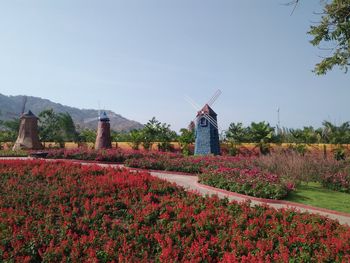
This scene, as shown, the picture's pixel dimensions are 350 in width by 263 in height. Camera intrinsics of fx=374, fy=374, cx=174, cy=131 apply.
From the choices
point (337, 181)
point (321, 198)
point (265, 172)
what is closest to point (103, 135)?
point (265, 172)

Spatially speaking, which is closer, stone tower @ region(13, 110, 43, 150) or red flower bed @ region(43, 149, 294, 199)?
red flower bed @ region(43, 149, 294, 199)

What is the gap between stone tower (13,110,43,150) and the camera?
30.0m

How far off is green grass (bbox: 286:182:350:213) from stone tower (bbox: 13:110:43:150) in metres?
22.9

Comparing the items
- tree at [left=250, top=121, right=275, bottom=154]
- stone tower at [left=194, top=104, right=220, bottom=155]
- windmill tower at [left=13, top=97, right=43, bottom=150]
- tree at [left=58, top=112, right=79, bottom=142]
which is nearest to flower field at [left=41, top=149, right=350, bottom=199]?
Answer: stone tower at [left=194, top=104, right=220, bottom=155]

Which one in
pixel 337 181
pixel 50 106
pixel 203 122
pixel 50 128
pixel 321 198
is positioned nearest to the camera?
pixel 321 198

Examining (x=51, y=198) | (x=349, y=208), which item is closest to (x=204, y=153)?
(x=349, y=208)

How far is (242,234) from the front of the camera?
725 cm

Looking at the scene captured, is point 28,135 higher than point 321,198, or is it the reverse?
point 28,135

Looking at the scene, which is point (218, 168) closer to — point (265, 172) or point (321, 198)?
point (265, 172)

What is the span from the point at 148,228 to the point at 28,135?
25.4m

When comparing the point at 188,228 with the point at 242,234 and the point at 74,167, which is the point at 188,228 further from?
the point at 74,167

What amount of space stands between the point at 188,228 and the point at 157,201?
2.22 m

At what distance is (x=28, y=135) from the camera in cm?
3025

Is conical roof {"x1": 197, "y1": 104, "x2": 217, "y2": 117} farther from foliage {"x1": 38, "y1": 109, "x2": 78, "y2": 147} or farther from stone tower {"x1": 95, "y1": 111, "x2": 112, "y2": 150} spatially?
foliage {"x1": 38, "y1": 109, "x2": 78, "y2": 147}
